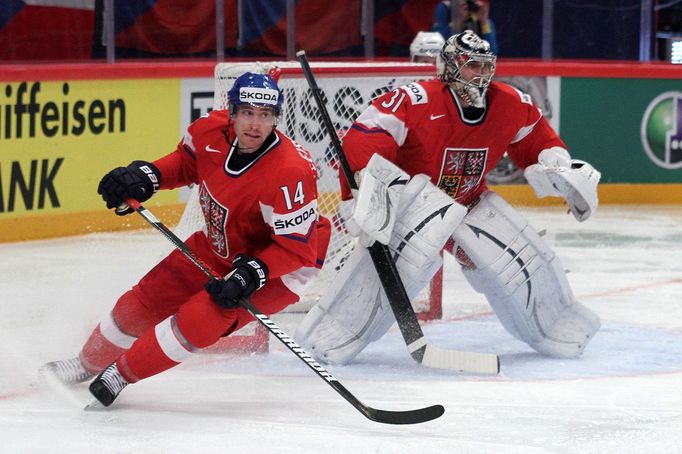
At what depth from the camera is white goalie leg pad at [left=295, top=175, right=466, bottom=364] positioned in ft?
14.5

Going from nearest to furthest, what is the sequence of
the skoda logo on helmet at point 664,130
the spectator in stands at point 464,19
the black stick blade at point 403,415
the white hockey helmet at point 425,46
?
the black stick blade at point 403,415 → the white hockey helmet at point 425,46 → the spectator in stands at point 464,19 → the skoda logo on helmet at point 664,130

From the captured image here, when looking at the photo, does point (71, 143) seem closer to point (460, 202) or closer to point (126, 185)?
point (460, 202)

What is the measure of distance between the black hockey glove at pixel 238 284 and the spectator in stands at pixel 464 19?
15.1 ft

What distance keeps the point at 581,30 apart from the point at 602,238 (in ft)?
5.84

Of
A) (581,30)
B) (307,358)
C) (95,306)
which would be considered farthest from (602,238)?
(307,358)

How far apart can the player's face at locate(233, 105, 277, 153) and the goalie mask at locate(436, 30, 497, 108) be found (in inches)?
34.9

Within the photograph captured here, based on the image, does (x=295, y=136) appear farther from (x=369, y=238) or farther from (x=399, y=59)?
(x=399, y=59)

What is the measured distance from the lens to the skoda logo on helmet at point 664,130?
27.2 feet

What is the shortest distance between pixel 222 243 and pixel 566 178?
4.16ft

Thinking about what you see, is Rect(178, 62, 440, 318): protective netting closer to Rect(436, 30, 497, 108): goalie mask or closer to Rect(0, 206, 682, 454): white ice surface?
Rect(0, 206, 682, 454): white ice surface

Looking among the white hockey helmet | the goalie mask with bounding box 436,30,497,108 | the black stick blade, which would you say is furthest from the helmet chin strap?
the white hockey helmet

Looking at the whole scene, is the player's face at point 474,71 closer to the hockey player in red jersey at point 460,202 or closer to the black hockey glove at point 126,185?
the hockey player in red jersey at point 460,202

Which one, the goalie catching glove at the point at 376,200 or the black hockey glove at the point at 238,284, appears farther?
the goalie catching glove at the point at 376,200

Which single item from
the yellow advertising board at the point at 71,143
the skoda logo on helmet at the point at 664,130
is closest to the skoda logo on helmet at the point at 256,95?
the yellow advertising board at the point at 71,143
